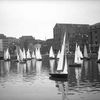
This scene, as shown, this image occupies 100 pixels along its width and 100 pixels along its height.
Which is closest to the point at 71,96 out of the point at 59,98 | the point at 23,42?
the point at 59,98

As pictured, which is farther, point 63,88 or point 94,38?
point 94,38

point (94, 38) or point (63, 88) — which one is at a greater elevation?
point (94, 38)

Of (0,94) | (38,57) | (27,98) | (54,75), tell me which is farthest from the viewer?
(38,57)

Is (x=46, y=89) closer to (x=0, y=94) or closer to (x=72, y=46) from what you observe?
(x=0, y=94)

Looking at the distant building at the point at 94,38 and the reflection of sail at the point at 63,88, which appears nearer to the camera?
the reflection of sail at the point at 63,88

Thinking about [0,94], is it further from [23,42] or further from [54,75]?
[23,42]

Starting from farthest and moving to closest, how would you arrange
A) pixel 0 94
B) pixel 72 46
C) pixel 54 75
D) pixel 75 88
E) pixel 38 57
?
pixel 72 46, pixel 38 57, pixel 54 75, pixel 75 88, pixel 0 94

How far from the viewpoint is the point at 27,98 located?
75.0 feet

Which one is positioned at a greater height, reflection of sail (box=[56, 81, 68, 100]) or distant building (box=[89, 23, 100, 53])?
distant building (box=[89, 23, 100, 53])

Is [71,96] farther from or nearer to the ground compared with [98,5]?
nearer to the ground

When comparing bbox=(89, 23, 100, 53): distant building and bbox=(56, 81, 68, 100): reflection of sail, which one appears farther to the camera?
bbox=(89, 23, 100, 53): distant building

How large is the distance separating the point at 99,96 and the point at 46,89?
644cm

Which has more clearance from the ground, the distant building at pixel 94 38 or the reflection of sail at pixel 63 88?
the distant building at pixel 94 38

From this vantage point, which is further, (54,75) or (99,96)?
(54,75)
